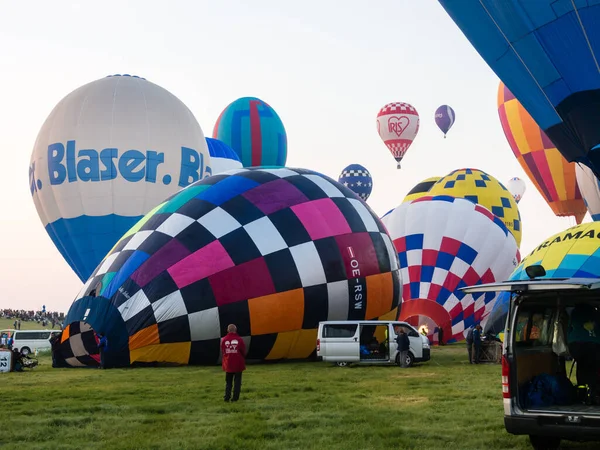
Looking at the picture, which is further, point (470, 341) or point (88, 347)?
point (470, 341)

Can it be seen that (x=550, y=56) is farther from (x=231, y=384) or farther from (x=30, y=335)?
(x=30, y=335)

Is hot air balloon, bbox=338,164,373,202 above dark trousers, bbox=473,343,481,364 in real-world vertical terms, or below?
above

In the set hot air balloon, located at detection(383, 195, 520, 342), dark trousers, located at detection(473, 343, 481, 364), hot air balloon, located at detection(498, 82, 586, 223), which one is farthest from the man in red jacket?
hot air balloon, located at detection(498, 82, 586, 223)

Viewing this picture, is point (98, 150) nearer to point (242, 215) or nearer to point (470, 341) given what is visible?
point (242, 215)

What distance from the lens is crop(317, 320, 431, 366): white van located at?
1609cm

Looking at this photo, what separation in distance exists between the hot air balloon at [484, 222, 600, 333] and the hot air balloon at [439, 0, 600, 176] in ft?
11.9

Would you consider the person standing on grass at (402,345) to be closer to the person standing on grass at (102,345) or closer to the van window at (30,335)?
the person standing on grass at (102,345)

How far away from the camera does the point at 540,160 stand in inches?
1348

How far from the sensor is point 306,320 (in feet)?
53.2

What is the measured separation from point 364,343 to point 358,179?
3451 cm

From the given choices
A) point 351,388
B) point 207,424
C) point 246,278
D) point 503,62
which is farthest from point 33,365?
point 503,62

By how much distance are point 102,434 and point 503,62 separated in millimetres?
9222

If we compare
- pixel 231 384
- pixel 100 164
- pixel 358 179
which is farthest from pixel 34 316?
pixel 231 384

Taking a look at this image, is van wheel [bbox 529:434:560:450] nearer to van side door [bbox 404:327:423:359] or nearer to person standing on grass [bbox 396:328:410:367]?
person standing on grass [bbox 396:328:410:367]
